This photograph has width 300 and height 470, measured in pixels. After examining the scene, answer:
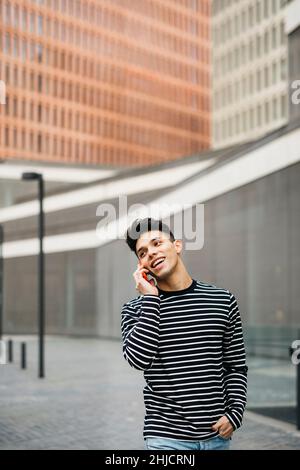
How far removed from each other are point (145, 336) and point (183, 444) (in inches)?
17.9

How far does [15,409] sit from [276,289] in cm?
994

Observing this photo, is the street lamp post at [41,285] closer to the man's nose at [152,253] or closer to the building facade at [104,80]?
the man's nose at [152,253]

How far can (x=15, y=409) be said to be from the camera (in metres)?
12.1

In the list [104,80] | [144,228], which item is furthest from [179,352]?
[104,80]

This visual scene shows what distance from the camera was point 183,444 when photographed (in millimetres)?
3172

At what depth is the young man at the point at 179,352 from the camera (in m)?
3.16

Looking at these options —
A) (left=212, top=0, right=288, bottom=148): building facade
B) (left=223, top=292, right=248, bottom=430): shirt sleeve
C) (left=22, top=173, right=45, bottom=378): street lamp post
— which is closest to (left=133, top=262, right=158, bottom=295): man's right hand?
(left=223, top=292, right=248, bottom=430): shirt sleeve

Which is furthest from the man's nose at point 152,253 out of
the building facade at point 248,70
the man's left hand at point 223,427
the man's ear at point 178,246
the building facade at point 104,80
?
the building facade at point 104,80

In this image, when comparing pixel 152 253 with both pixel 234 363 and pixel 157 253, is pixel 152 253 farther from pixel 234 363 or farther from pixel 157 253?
pixel 234 363

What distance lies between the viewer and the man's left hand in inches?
125

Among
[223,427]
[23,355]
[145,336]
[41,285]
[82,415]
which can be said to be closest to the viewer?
[145,336]

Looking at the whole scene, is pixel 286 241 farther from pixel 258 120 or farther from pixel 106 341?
pixel 258 120

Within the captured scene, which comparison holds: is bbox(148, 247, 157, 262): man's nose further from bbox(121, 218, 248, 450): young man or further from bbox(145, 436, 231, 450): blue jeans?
bbox(145, 436, 231, 450): blue jeans

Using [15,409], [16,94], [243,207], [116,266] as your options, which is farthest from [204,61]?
[15,409]
